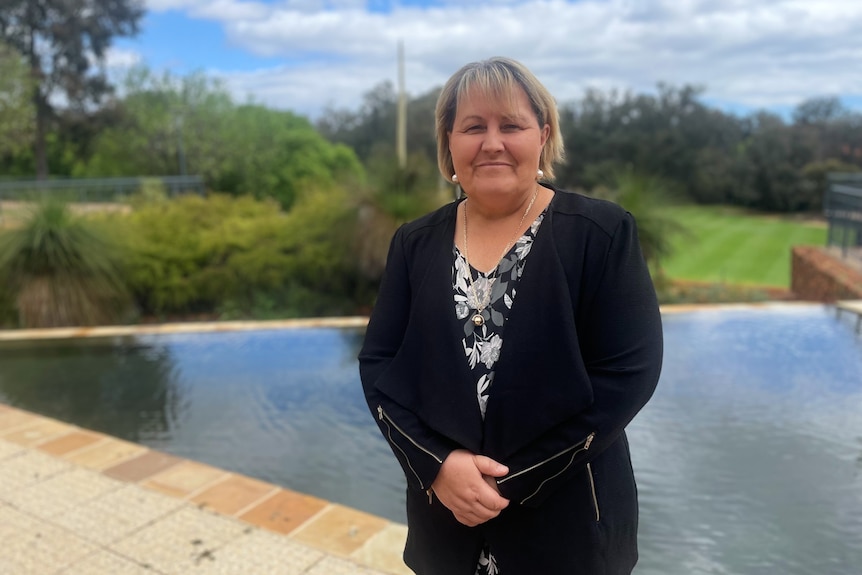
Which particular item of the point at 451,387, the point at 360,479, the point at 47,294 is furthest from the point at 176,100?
the point at 451,387

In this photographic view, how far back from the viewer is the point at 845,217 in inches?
300

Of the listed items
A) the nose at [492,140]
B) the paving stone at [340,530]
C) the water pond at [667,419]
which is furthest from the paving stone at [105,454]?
the nose at [492,140]

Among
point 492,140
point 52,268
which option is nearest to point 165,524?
point 492,140

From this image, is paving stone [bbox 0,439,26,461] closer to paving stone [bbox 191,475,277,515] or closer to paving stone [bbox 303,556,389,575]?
paving stone [bbox 191,475,277,515]

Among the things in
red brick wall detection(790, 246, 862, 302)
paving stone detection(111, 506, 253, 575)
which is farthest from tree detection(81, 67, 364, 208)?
paving stone detection(111, 506, 253, 575)

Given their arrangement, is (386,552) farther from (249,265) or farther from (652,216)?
(652,216)

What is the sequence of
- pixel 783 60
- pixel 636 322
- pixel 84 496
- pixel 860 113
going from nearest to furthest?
1. pixel 636 322
2. pixel 84 496
3. pixel 860 113
4. pixel 783 60

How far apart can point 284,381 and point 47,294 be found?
3651 mm

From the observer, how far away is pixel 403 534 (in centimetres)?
213

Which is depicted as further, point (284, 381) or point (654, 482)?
point (284, 381)

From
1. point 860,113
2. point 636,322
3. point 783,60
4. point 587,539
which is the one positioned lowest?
point 587,539

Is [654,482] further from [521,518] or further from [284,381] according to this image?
[284,381]

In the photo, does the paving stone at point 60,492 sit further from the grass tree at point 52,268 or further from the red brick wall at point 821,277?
the red brick wall at point 821,277

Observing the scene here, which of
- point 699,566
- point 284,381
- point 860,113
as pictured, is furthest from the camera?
point 860,113
